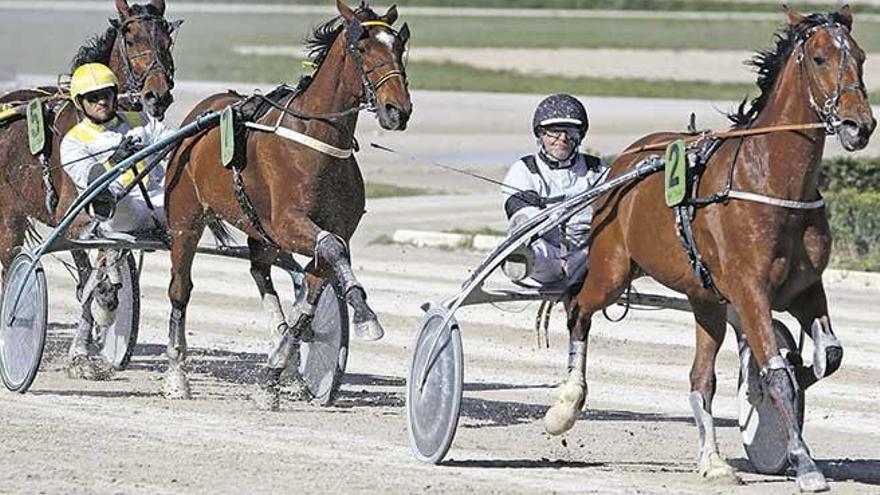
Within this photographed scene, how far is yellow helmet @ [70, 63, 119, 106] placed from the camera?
10953mm

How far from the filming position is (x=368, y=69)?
9531 mm

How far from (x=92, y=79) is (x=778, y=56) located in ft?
14.1

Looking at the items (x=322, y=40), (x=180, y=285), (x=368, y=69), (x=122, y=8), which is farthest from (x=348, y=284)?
(x=122, y=8)

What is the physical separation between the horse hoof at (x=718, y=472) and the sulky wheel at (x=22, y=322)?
3.72 metres

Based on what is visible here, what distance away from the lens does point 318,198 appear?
9.77m

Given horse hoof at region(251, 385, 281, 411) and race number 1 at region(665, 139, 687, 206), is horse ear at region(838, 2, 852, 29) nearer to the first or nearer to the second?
race number 1 at region(665, 139, 687, 206)

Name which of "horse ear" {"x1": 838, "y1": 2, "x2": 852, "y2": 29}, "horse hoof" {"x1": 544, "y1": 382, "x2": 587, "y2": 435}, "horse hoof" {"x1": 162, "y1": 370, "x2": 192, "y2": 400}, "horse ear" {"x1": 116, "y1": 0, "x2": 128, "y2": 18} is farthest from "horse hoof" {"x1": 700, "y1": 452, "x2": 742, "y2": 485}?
"horse ear" {"x1": 116, "y1": 0, "x2": 128, "y2": 18}

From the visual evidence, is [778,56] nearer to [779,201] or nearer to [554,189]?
[779,201]

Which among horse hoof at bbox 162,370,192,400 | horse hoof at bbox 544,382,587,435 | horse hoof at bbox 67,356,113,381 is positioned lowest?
horse hoof at bbox 67,356,113,381

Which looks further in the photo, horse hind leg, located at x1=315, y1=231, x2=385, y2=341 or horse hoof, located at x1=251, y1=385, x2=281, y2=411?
horse hoof, located at x1=251, y1=385, x2=281, y2=411

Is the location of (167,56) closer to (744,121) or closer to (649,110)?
(744,121)

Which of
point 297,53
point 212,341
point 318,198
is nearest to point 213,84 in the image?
point 297,53

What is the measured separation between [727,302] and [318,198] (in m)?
2.33

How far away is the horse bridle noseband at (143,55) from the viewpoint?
36.1 ft
